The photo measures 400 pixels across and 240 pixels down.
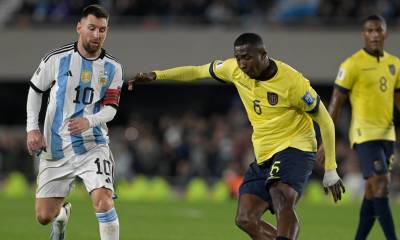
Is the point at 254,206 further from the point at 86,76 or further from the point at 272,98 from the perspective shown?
the point at 86,76

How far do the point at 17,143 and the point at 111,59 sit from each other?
1570 centimetres

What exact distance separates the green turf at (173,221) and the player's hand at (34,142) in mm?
3704

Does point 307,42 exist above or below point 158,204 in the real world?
above

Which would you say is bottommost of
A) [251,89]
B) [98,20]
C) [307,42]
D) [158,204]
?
[158,204]

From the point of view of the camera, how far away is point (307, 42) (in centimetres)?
2598

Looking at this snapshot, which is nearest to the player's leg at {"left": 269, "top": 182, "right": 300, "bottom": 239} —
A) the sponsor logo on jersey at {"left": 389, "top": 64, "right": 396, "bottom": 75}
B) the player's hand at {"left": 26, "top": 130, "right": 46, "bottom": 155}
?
the player's hand at {"left": 26, "top": 130, "right": 46, "bottom": 155}

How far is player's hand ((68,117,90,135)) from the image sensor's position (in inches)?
348

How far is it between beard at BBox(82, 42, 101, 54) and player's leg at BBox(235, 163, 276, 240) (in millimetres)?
1689

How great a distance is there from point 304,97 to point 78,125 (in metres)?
1.92

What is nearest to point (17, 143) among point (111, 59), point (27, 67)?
point (27, 67)

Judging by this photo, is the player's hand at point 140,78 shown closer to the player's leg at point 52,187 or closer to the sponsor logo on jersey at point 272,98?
the player's leg at point 52,187

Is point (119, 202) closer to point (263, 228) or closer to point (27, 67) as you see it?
point (27, 67)

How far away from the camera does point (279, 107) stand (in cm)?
868

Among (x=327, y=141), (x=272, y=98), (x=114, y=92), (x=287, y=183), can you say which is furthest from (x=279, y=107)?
(x=114, y=92)
